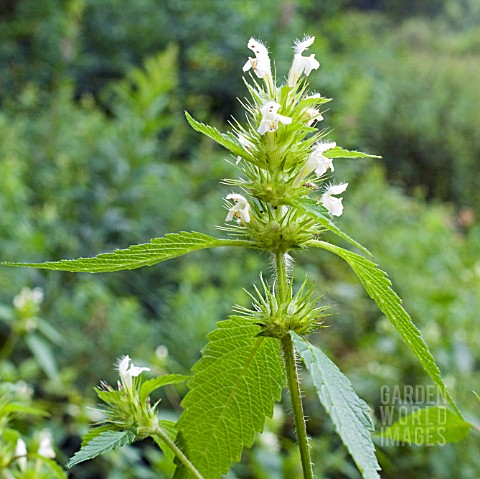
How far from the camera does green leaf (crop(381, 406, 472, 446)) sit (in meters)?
0.46

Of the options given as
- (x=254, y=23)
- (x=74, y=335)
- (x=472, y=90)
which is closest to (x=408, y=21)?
(x=472, y=90)

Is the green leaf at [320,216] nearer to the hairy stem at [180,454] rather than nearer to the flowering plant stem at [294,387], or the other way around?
the flowering plant stem at [294,387]

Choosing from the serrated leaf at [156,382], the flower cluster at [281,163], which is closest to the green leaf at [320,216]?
the flower cluster at [281,163]

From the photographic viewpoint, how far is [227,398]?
405 mm

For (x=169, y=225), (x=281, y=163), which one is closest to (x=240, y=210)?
(x=281, y=163)

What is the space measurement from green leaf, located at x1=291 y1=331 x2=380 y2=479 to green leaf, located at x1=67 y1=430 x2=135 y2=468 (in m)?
0.11

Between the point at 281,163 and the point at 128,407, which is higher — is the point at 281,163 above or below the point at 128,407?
above

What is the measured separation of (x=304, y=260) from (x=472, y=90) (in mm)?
3406

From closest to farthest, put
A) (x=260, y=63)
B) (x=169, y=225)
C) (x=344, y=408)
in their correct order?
(x=344, y=408) → (x=260, y=63) → (x=169, y=225)

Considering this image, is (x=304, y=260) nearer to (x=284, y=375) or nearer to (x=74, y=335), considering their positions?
(x=74, y=335)

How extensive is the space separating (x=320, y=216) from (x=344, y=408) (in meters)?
0.10

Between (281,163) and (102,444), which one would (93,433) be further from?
(281,163)

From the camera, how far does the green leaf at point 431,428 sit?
0.46 m

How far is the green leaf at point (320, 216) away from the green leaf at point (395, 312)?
2 cm
